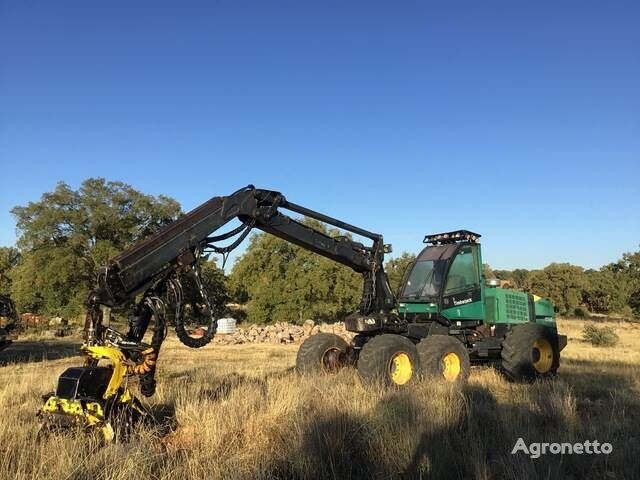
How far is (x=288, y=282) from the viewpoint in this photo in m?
34.6

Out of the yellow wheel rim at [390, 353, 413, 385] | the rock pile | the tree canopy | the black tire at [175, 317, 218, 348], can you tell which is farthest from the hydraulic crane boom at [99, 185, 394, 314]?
the tree canopy

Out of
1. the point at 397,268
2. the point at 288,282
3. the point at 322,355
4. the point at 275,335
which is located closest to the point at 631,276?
the point at 397,268

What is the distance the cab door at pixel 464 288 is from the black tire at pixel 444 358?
4.56 ft

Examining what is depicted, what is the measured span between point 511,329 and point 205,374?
7.00 meters

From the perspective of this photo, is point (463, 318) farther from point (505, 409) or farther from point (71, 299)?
point (71, 299)

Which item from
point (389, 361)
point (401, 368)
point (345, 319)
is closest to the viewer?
point (389, 361)

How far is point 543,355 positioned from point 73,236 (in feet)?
93.8

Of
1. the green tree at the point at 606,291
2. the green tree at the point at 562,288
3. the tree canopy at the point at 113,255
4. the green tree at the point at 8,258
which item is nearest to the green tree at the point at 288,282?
the tree canopy at the point at 113,255

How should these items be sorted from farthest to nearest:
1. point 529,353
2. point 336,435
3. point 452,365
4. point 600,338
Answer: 1. point 600,338
2. point 529,353
3. point 452,365
4. point 336,435

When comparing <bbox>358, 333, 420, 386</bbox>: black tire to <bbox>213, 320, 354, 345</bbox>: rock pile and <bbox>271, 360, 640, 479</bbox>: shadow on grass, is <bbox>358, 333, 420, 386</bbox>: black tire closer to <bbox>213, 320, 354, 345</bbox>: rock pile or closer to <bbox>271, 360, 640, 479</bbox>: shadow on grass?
<bbox>271, 360, 640, 479</bbox>: shadow on grass

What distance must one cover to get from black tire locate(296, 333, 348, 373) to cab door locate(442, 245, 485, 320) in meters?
2.43

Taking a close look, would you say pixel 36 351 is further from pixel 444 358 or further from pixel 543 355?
pixel 543 355

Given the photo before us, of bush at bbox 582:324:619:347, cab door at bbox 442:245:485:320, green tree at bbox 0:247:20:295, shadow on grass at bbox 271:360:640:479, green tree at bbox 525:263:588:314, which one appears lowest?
shadow on grass at bbox 271:360:640:479

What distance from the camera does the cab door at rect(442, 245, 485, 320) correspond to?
40.8 ft
